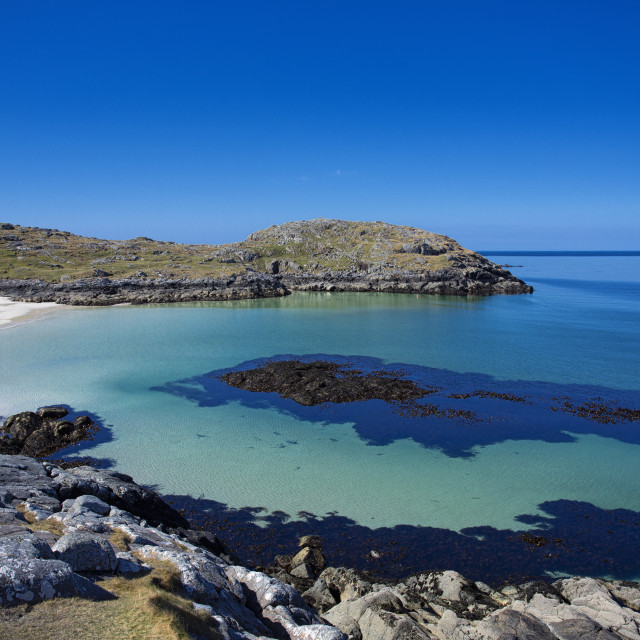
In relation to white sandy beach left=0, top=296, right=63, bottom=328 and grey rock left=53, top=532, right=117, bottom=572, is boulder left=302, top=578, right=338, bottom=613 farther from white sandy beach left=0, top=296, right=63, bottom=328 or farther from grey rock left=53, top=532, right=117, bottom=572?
white sandy beach left=0, top=296, right=63, bottom=328

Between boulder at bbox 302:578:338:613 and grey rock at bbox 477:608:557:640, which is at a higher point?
grey rock at bbox 477:608:557:640

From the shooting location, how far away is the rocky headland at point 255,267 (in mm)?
96312

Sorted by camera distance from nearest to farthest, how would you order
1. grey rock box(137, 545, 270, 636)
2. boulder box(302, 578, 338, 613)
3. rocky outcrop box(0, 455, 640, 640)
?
rocky outcrop box(0, 455, 640, 640), grey rock box(137, 545, 270, 636), boulder box(302, 578, 338, 613)

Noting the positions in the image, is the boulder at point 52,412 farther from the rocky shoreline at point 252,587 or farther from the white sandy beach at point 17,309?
the white sandy beach at point 17,309

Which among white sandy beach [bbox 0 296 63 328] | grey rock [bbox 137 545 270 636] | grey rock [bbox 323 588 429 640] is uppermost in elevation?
white sandy beach [bbox 0 296 63 328]

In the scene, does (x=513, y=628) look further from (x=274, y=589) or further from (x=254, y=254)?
(x=254, y=254)

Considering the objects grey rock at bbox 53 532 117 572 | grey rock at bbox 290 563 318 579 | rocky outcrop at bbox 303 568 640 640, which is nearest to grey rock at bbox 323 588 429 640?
rocky outcrop at bbox 303 568 640 640

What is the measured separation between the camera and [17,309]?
78.0 meters

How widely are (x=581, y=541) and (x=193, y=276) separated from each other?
99.5 m

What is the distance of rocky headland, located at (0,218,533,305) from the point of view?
316 ft

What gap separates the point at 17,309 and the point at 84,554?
8293cm

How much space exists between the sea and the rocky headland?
40.7 meters

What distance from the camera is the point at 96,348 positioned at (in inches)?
1927

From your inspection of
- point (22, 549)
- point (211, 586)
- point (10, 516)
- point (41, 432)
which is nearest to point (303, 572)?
point (211, 586)
